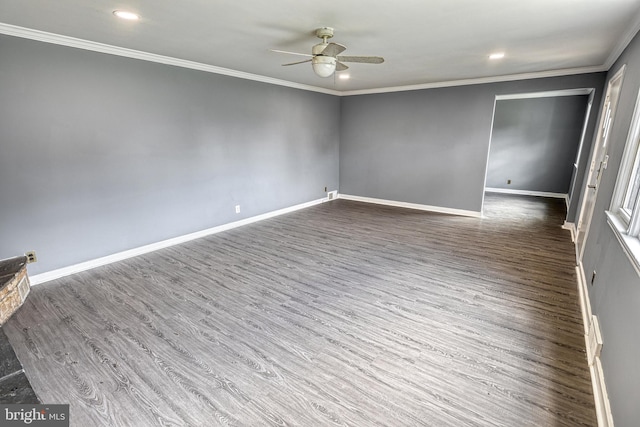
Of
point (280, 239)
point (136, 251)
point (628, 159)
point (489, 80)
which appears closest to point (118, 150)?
point (136, 251)

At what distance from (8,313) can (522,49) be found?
5640mm

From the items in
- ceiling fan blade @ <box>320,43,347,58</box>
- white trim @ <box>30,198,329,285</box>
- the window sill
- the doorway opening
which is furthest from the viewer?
the doorway opening

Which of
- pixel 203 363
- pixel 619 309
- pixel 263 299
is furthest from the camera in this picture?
pixel 263 299

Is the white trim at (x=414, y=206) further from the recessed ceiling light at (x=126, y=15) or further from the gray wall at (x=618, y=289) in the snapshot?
the recessed ceiling light at (x=126, y=15)

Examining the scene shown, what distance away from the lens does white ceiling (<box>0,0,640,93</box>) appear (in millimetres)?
2262

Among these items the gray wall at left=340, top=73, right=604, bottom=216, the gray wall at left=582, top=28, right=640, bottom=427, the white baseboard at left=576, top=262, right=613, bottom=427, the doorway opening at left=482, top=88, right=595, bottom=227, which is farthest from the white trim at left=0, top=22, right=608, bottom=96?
the white baseboard at left=576, top=262, right=613, bottom=427

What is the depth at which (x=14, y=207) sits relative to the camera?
2.99 meters

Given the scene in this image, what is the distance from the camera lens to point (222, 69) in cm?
448

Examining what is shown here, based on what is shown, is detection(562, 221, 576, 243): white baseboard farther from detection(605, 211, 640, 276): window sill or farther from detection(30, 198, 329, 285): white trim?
detection(30, 198, 329, 285): white trim

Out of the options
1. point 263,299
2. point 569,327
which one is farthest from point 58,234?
point 569,327

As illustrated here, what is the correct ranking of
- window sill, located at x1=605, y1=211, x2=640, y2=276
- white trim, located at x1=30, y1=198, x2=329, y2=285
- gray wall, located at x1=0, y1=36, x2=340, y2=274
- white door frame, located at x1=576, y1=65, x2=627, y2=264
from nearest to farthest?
window sill, located at x1=605, y1=211, x2=640, y2=276, gray wall, located at x1=0, y1=36, x2=340, y2=274, white trim, located at x1=30, y1=198, x2=329, y2=285, white door frame, located at x1=576, y1=65, x2=627, y2=264

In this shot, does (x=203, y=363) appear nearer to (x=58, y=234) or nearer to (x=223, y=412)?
(x=223, y=412)

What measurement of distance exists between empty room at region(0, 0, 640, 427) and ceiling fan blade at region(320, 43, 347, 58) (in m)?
0.04

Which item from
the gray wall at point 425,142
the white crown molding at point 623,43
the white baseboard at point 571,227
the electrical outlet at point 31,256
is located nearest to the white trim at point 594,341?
the white crown molding at point 623,43
